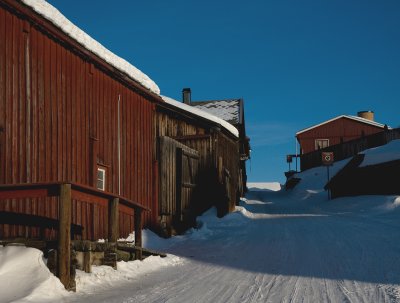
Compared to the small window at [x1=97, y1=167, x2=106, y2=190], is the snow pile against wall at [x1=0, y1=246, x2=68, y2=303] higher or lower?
lower

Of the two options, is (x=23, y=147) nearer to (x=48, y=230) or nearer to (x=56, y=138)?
(x=56, y=138)

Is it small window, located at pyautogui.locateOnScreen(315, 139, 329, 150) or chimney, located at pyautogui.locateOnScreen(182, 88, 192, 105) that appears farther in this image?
small window, located at pyautogui.locateOnScreen(315, 139, 329, 150)

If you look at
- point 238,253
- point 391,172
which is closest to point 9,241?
point 238,253

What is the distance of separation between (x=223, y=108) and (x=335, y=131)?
1887 centimetres

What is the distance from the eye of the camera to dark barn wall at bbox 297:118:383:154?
47.9 meters

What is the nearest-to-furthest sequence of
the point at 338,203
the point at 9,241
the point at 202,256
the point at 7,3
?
the point at 9,241 < the point at 7,3 < the point at 202,256 < the point at 338,203

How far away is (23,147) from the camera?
7992mm

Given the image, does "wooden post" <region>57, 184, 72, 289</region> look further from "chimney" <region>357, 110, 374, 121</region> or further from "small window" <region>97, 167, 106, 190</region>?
"chimney" <region>357, 110, 374, 121</region>

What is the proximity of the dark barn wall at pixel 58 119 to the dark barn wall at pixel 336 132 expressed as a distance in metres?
38.7

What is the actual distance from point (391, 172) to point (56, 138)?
18.0 meters

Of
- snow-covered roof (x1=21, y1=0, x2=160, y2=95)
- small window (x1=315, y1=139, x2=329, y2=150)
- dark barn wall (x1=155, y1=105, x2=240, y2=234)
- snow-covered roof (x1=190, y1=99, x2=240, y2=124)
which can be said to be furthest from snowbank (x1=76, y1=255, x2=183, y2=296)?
small window (x1=315, y1=139, x2=329, y2=150)

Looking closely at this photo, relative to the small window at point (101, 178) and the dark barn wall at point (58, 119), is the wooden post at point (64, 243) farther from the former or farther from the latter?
the small window at point (101, 178)

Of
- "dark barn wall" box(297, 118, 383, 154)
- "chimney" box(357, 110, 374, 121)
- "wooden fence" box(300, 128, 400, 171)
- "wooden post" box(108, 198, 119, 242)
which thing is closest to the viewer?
"wooden post" box(108, 198, 119, 242)

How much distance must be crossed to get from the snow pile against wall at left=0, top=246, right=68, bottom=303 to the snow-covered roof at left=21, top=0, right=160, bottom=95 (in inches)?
175
